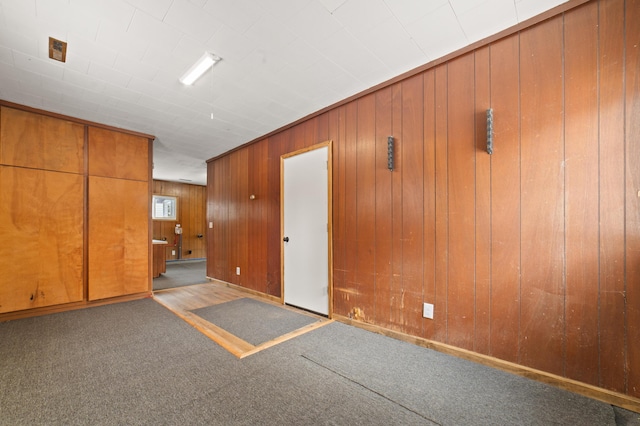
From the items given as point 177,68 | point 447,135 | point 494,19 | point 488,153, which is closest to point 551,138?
point 488,153

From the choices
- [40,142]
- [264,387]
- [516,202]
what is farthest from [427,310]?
[40,142]

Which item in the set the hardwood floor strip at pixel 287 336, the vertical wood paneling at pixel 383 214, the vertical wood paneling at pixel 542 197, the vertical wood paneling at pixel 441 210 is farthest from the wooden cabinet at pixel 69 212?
the vertical wood paneling at pixel 542 197

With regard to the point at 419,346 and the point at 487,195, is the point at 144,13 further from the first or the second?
the point at 419,346

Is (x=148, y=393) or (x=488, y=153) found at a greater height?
(x=488, y=153)

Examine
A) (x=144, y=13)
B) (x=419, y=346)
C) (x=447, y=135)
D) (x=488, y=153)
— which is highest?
(x=144, y=13)

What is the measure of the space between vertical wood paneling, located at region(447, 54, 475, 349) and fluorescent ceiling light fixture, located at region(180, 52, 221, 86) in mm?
2148

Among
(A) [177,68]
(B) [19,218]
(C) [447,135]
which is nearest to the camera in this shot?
(C) [447,135]

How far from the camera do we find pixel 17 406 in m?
1.64

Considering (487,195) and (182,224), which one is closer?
(487,195)

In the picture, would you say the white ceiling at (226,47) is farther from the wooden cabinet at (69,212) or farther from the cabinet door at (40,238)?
the cabinet door at (40,238)

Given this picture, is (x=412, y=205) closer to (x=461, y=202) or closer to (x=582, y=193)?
(x=461, y=202)

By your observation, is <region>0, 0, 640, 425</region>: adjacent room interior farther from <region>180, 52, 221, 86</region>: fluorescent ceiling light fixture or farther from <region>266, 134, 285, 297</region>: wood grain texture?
<region>266, 134, 285, 297</region>: wood grain texture

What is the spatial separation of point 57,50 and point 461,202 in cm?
373

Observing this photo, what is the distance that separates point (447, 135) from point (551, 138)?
2.38 feet
